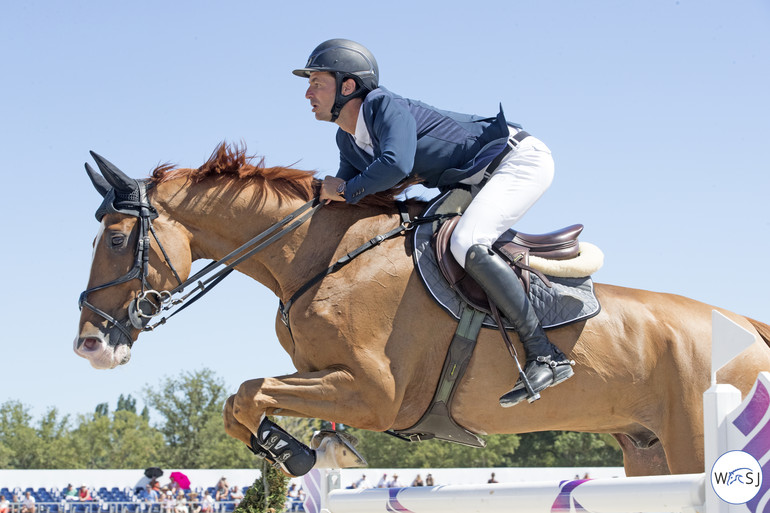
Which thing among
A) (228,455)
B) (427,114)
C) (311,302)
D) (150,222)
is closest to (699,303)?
(427,114)

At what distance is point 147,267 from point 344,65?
1691mm

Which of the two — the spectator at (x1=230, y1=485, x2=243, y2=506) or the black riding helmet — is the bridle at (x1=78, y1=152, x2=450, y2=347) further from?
the spectator at (x1=230, y1=485, x2=243, y2=506)

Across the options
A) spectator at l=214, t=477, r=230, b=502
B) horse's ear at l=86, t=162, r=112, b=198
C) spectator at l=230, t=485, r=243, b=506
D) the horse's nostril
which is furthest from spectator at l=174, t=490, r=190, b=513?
the horse's nostril

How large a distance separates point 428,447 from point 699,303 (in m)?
53.3

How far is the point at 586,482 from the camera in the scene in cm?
297

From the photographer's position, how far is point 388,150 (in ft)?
14.0

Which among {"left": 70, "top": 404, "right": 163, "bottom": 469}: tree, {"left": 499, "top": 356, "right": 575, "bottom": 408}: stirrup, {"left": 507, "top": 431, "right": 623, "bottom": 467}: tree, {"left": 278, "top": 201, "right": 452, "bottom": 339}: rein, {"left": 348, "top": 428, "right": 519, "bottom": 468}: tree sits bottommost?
{"left": 507, "top": 431, "right": 623, "bottom": 467}: tree

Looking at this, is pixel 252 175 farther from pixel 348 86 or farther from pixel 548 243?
pixel 548 243

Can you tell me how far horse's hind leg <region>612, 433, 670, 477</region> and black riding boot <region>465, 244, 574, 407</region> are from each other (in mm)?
1150

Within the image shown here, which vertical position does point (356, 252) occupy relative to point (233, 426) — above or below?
above

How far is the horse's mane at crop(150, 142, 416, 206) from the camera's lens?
4.88 meters

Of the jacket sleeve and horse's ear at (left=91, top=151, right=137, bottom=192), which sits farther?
horse's ear at (left=91, top=151, right=137, bottom=192)

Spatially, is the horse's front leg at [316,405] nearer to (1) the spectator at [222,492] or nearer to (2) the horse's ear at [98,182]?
(2) the horse's ear at [98,182]

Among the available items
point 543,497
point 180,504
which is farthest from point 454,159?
point 180,504
